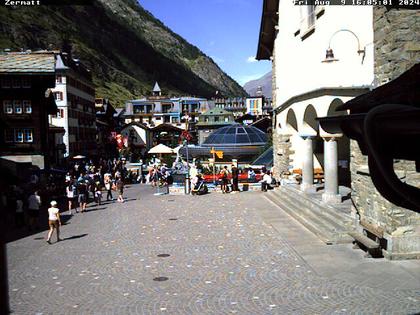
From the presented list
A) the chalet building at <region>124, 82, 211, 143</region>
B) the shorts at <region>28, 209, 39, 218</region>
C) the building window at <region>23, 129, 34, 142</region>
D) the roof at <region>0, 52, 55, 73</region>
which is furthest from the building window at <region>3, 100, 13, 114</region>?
the chalet building at <region>124, 82, 211, 143</region>

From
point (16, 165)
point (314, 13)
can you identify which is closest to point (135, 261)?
point (314, 13)

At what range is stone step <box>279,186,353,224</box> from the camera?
48.5 ft

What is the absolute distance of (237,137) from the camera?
48.7 m

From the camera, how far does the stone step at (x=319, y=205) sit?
1480 centimetres

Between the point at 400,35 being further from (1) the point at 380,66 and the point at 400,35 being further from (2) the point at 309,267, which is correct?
(2) the point at 309,267

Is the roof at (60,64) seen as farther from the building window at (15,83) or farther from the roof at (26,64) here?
the building window at (15,83)

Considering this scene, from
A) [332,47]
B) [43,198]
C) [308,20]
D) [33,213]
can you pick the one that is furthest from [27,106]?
[332,47]

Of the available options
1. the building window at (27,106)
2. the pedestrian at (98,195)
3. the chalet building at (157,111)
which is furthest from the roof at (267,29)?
the chalet building at (157,111)

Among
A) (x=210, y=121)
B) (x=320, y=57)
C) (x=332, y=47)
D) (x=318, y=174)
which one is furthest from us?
(x=210, y=121)

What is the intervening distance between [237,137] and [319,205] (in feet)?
105

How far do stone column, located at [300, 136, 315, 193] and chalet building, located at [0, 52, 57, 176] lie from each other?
2342 centimetres

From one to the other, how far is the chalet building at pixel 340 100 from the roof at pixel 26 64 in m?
18.7

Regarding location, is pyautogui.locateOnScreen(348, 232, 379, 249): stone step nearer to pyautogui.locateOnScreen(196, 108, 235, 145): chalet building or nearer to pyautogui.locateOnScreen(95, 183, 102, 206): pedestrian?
pyautogui.locateOnScreen(95, 183, 102, 206): pedestrian

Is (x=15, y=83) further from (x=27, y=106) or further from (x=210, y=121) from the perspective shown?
(x=210, y=121)
